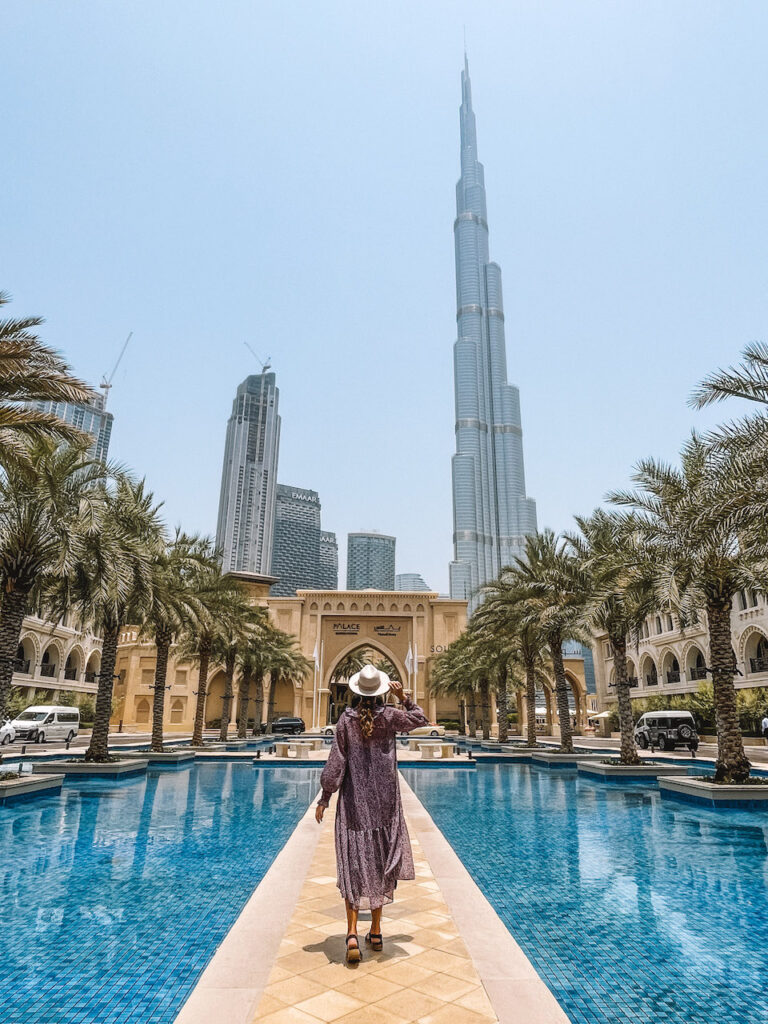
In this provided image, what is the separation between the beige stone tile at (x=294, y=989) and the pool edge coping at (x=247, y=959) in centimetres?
8

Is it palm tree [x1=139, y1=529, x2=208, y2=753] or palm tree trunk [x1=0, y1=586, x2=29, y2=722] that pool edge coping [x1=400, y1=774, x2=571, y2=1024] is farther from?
palm tree [x1=139, y1=529, x2=208, y2=753]

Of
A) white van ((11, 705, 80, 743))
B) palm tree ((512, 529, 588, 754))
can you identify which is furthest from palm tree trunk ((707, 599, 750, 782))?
white van ((11, 705, 80, 743))

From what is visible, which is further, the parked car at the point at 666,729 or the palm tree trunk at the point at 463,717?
the palm tree trunk at the point at 463,717

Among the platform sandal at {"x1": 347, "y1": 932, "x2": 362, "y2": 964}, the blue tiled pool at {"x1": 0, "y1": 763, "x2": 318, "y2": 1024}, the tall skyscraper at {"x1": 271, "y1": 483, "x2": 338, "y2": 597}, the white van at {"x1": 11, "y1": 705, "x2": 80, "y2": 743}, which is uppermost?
the tall skyscraper at {"x1": 271, "y1": 483, "x2": 338, "y2": 597}

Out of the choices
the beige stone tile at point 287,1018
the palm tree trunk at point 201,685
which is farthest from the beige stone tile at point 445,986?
the palm tree trunk at point 201,685

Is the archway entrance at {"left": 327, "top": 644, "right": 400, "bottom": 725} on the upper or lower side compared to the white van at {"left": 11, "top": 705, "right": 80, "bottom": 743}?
upper

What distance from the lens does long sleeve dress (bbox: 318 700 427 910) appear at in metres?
4.11

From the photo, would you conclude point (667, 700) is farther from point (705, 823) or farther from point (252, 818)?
point (252, 818)

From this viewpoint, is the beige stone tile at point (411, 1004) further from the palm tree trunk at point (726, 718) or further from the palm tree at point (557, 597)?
the palm tree at point (557, 597)

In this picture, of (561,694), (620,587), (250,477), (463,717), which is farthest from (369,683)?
(250,477)

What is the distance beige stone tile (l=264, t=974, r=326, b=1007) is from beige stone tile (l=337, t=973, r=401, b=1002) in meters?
0.14

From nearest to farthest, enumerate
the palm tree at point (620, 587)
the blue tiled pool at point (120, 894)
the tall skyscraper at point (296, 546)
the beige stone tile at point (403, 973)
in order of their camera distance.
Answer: the beige stone tile at point (403, 973)
the blue tiled pool at point (120, 894)
the palm tree at point (620, 587)
the tall skyscraper at point (296, 546)

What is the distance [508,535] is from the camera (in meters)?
194

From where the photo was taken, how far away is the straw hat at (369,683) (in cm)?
442
